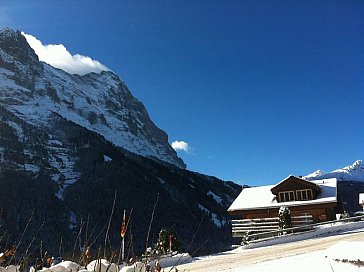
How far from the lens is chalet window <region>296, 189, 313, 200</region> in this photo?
32906 millimetres

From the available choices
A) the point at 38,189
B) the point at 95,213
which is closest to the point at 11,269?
the point at 95,213

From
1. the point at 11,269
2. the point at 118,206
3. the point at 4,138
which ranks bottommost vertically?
the point at 11,269

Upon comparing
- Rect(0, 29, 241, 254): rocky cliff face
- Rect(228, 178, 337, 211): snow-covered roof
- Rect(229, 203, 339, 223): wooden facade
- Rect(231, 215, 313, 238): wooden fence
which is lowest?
Rect(231, 215, 313, 238): wooden fence

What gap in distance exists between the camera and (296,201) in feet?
109

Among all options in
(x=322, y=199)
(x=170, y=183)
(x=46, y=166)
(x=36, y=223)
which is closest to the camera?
(x=322, y=199)

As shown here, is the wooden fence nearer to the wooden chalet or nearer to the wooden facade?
the wooden chalet

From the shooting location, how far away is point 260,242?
21.4 meters

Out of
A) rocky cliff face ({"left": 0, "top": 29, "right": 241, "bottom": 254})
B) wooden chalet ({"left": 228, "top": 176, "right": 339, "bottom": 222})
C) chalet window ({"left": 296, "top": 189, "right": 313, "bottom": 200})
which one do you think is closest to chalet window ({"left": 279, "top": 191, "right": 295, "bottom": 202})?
wooden chalet ({"left": 228, "top": 176, "right": 339, "bottom": 222})

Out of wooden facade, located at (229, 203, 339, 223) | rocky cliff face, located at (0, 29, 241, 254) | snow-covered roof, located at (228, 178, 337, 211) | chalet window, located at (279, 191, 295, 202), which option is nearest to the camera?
wooden facade, located at (229, 203, 339, 223)

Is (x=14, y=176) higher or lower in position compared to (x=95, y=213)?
higher

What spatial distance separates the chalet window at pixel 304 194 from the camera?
108 feet

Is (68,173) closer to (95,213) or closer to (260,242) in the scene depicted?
(95,213)

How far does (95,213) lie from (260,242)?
100759 mm

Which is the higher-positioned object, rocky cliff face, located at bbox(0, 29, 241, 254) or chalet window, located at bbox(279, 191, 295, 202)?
rocky cliff face, located at bbox(0, 29, 241, 254)
